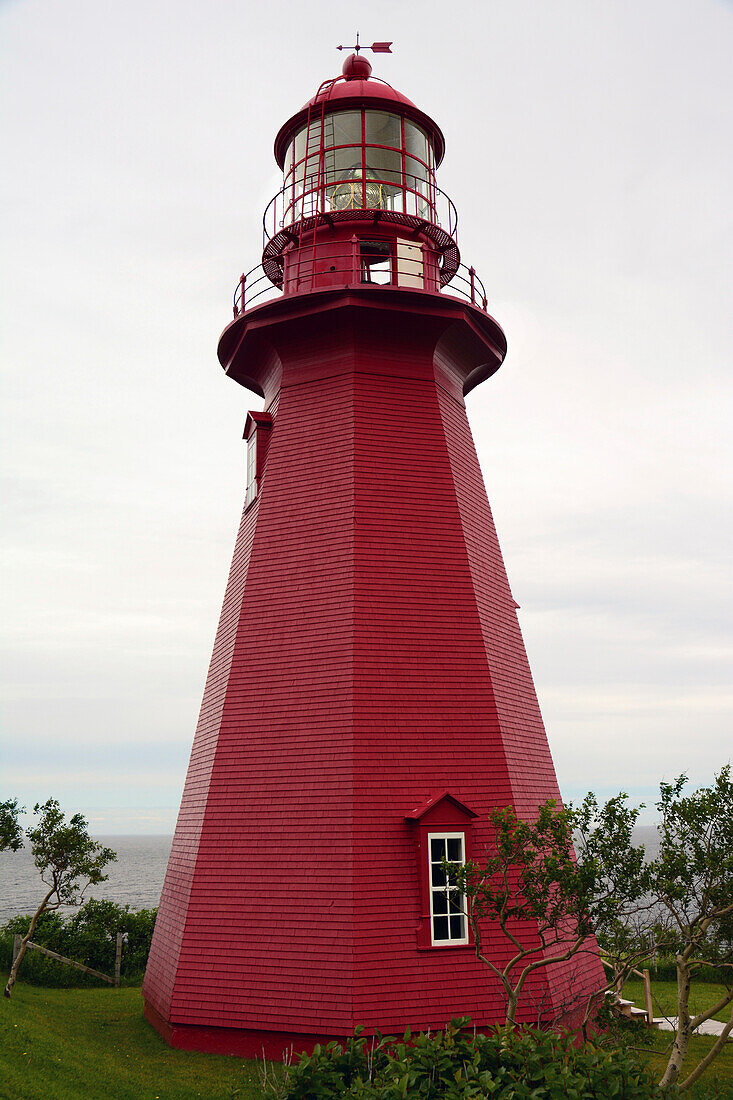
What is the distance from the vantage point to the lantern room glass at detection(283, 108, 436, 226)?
15625 mm

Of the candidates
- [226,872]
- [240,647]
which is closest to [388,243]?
[240,647]

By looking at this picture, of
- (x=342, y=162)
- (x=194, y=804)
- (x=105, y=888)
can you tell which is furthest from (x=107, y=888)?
(x=342, y=162)

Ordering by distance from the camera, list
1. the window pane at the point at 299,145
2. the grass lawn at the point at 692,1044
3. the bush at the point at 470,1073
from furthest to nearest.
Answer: the window pane at the point at 299,145 < the grass lawn at the point at 692,1044 < the bush at the point at 470,1073

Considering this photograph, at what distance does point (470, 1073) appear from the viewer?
24.6 feet

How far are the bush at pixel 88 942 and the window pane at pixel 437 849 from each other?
372 inches

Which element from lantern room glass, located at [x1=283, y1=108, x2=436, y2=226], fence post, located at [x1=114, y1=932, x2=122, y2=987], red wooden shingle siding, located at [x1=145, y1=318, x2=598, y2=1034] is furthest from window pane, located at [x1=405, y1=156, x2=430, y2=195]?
fence post, located at [x1=114, y1=932, x2=122, y2=987]

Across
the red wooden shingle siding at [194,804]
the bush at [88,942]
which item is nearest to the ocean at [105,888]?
the bush at [88,942]

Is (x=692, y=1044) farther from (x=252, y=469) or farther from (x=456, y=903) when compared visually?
(x=252, y=469)

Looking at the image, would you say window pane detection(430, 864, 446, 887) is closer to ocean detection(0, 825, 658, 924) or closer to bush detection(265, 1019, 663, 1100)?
bush detection(265, 1019, 663, 1100)

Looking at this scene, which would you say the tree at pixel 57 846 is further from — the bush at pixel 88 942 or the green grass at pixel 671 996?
the green grass at pixel 671 996

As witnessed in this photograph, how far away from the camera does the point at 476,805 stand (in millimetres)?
12422

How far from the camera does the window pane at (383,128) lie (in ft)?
51.7

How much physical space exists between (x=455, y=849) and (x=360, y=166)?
38.0 ft

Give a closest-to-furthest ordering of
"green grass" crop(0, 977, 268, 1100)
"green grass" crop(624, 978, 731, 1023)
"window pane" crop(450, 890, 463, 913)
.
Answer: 1. "green grass" crop(0, 977, 268, 1100)
2. "window pane" crop(450, 890, 463, 913)
3. "green grass" crop(624, 978, 731, 1023)
